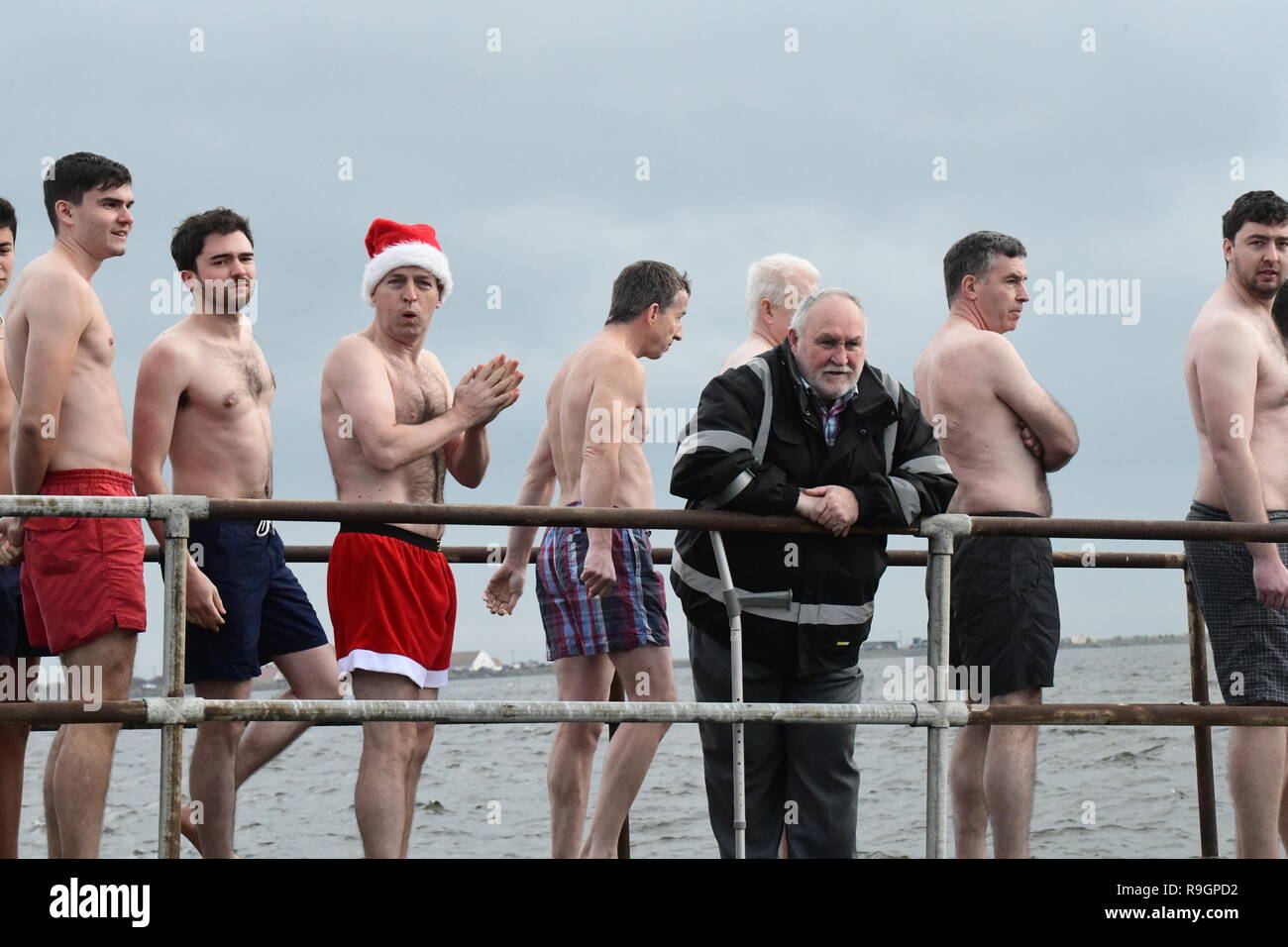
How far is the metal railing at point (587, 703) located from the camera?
13.0ft

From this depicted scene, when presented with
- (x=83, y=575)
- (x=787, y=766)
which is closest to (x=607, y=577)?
(x=787, y=766)

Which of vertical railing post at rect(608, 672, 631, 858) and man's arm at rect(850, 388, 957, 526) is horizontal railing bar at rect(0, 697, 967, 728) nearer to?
man's arm at rect(850, 388, 957, 526)

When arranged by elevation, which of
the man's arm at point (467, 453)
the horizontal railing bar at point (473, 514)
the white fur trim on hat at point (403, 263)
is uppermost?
the white fur trim on hat at point (403, 263)

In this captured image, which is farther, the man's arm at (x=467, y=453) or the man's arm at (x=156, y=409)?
the man's arm at (x=467, y=453)

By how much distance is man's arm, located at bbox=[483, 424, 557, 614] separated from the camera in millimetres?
6047

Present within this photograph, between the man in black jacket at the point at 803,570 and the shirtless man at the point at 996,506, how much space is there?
2.26ft

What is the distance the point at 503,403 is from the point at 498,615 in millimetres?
1398

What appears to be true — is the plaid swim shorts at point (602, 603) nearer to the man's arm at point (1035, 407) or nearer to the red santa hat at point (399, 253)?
the red santa hat at point (399, 253)

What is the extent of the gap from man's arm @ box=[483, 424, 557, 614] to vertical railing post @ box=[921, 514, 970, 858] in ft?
6.32

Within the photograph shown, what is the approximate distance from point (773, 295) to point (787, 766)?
182 centimetres

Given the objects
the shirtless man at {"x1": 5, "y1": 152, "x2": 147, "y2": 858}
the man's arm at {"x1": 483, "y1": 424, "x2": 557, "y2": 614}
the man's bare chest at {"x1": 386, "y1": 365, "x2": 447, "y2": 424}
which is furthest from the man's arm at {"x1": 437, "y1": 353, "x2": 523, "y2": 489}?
the shirtless man at {"x1": 5, "y1": 152, "x2": 147, "y2": 858}

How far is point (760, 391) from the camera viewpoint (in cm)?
471

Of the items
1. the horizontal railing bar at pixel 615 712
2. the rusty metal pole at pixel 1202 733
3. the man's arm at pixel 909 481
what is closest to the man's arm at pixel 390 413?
the horizontal railing bar at pixel 615 712
